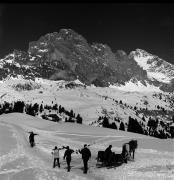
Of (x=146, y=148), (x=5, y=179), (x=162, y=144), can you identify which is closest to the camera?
(x=5, y=179)

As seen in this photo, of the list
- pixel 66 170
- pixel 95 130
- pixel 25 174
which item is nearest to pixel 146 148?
pixel 66 170

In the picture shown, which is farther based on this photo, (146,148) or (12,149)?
(146,148)

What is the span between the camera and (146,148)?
57.4 metres

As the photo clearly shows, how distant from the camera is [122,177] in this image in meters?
32.6

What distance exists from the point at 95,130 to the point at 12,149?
4925 centimetres

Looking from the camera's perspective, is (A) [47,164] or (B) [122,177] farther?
(A) [47,164]

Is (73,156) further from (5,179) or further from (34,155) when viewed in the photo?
(5,179)

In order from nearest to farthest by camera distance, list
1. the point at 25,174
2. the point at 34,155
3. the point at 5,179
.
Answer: the point at 5,179
the point at 25,174
the point at 34,155

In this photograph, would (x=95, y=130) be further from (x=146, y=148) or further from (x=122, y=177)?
(x=122, y=177)

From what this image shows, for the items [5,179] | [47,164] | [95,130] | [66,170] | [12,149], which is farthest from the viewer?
[95,130]

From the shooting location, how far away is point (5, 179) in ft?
101

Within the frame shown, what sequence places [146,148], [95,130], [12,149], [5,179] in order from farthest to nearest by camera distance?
[95,130]
[146,148]
[12,149]
[5,179]

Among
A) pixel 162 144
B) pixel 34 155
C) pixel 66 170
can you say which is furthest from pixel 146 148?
pixel 66 170

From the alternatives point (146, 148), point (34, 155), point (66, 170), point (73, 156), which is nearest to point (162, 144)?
point (146, 148)
